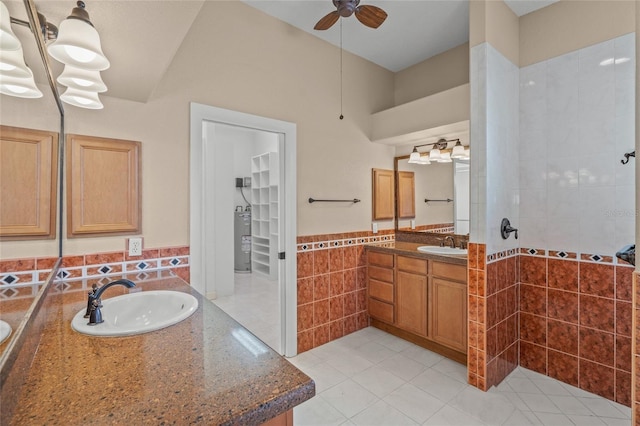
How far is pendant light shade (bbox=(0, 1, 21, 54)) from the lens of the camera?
2.09ft

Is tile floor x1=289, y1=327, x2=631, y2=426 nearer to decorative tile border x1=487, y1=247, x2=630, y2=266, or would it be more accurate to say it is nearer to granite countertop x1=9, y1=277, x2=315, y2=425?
decorative tile border x1=487, y1=247, x2=630, y2=266

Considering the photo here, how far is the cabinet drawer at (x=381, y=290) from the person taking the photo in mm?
3051

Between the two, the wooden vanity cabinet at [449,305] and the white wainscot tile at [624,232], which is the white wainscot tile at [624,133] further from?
the wooden vanity cabinet at [449,305]

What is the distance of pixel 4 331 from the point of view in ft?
2.20

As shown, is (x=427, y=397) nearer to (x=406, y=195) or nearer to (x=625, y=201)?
(x=625, y=201)

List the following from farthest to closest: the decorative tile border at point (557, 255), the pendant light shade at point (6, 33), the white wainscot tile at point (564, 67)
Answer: the white wainscot tile at point (564, 67)
the decorative tile border at point (557, 255)
the pendant light shade at point (6, 33)

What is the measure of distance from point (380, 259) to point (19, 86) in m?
2.83

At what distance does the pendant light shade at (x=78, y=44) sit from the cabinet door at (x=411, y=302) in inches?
104

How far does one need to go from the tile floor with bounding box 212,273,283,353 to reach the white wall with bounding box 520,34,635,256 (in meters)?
2.39

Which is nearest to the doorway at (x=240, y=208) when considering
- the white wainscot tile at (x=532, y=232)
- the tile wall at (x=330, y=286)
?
the tile wall at (x=330, y=286)

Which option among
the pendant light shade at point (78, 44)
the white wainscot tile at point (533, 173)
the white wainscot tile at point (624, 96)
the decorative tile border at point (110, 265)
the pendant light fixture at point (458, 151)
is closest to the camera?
the pendant light shade at point (78, 44)

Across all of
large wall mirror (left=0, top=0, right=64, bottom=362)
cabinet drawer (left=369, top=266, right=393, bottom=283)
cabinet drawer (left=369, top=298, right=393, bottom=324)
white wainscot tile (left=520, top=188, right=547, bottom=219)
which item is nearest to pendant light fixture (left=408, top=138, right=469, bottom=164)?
white wainscot tile (left=520, top=188, right=547, bottom=219)

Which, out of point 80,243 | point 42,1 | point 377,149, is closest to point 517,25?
point 377,149

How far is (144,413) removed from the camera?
0.67 m
